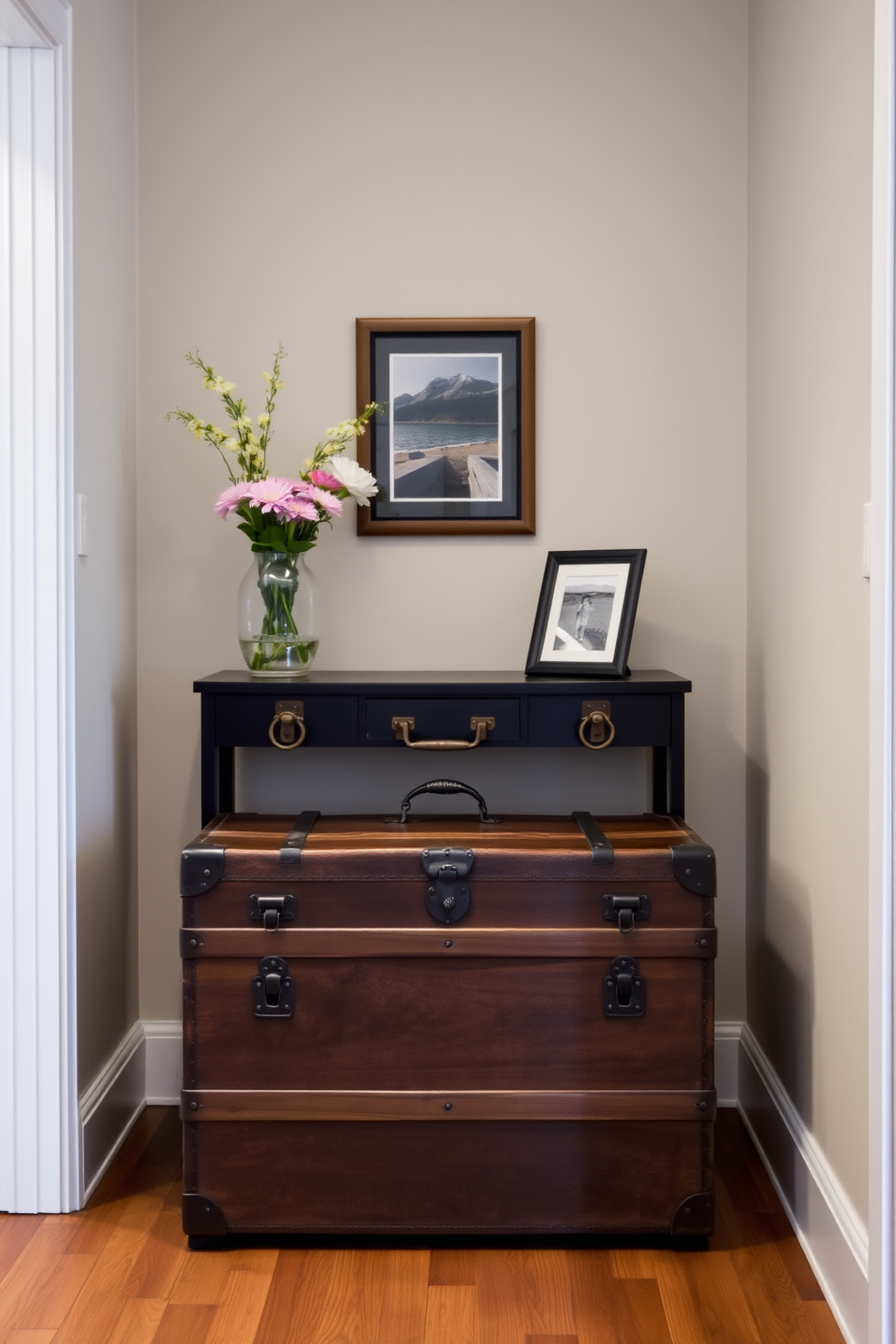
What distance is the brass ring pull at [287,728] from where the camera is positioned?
2.28 m

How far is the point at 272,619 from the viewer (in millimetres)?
2402

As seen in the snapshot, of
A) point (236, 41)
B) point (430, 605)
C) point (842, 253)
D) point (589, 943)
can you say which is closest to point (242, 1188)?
point (589, 943)

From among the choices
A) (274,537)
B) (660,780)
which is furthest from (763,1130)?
(274,537)

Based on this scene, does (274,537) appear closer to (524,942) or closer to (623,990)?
(524,942)

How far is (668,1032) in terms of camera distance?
2.03 meters

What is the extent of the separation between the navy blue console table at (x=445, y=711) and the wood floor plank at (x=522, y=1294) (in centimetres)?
94

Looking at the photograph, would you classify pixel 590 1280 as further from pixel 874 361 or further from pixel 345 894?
pixel 874 361

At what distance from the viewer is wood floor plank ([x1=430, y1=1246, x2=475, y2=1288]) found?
6.38 ft

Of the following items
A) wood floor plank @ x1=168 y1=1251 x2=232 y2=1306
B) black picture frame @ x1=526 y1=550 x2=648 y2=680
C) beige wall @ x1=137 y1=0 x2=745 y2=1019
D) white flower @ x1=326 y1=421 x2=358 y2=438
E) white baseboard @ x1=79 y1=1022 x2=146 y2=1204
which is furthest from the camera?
beige wall @ x1=137 y1=0 x2=745 y2=1019

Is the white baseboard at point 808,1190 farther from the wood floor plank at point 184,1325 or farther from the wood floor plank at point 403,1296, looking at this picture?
the wood floor plank at point 184,1325

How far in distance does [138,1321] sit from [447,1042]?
66 centimetres

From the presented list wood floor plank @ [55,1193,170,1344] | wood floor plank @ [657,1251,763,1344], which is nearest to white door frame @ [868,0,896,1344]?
wood floor plank @ [657,1251,763,1344]

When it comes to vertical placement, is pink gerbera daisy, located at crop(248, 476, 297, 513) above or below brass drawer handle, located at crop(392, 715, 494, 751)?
above

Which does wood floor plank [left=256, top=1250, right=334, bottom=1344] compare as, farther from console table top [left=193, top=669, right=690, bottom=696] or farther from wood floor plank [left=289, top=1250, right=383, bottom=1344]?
console table top [left=193, top=669, right=690, bottom=696]
